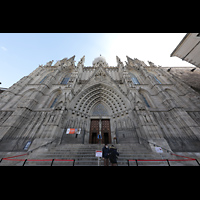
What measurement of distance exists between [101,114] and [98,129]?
2.34m

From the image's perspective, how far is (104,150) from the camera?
14.4 feet

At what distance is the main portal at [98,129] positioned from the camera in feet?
33.8

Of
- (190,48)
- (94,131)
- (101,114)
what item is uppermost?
(190,48)

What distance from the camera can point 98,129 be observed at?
1107 centimetres

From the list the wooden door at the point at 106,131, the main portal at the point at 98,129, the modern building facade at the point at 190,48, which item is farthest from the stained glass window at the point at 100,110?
the modern building facade at the point at 190,48

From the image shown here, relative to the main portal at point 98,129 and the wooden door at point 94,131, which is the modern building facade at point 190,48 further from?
the wooden door at point 94,131

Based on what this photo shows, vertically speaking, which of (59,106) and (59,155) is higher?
(59,106)

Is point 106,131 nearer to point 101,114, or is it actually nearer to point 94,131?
point 94,131

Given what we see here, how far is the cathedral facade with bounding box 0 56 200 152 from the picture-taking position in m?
7.84

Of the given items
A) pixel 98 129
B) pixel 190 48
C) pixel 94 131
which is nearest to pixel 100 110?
pixel 98 129
